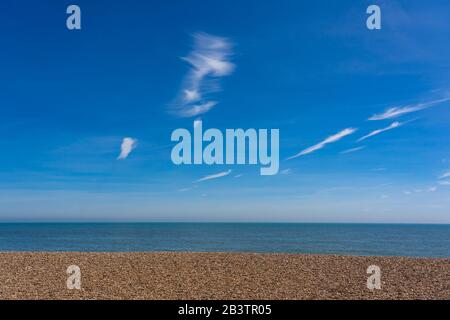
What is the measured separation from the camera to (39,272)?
1445cm

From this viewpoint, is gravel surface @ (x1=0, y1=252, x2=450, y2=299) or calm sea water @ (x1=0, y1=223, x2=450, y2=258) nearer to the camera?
gravel surface @ (x1=0, y1=252, x2=450, y2=299)

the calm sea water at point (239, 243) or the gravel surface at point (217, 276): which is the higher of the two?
the gravel surface at point (217, 276)

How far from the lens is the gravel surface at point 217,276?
444 inches

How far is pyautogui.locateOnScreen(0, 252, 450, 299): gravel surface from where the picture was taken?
444 inches

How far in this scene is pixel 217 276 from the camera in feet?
44.7

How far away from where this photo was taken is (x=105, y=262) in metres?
16.3

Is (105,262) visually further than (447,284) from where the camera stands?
Yes

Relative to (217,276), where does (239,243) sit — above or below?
below

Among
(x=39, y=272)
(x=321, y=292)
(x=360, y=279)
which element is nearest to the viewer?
(x=321, y=292)

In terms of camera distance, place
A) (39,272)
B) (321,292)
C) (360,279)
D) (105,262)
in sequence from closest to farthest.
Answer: (321,292) < (360,279) < (39,272) < (105,262)

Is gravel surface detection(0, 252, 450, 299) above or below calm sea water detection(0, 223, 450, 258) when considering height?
above
